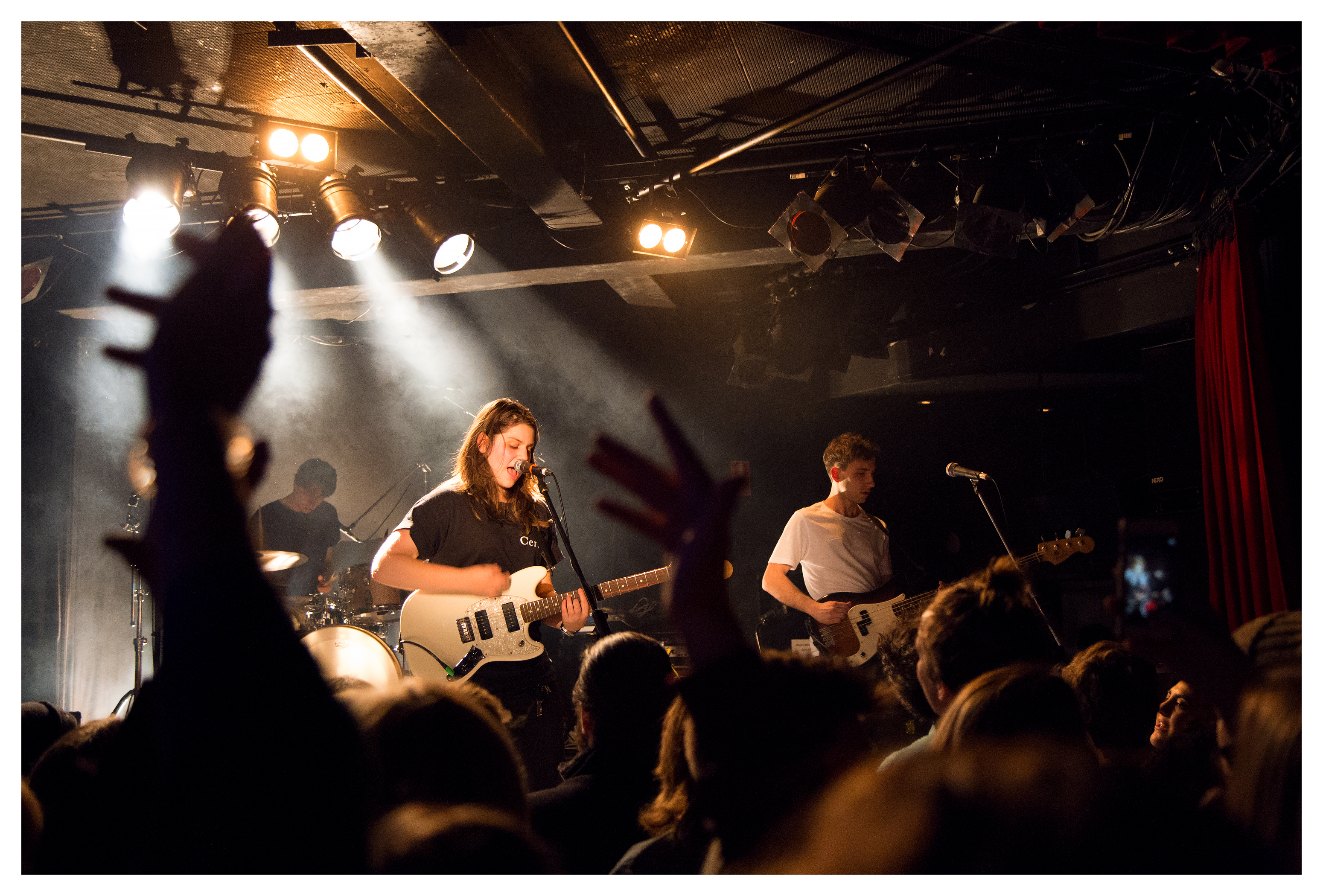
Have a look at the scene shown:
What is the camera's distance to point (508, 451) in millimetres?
3203

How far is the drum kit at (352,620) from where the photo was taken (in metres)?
3.32

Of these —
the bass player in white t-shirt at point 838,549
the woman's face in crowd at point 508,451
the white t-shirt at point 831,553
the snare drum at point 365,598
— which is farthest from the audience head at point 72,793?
the snare drum at point 365,598

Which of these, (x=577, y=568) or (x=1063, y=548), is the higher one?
(x=577, y=568)

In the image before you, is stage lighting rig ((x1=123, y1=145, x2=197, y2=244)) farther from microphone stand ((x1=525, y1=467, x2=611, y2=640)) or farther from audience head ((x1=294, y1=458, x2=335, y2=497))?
audience head ((x1=294, y1=458, x2=335, y2=497))

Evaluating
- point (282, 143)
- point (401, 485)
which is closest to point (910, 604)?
point (282, 143)

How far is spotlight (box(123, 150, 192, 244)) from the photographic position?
3.41m

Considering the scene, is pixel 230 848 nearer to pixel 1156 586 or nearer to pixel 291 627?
pixel 291 627

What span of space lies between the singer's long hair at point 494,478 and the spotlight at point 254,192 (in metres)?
1.38

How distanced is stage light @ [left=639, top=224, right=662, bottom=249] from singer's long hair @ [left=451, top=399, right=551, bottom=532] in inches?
54.0

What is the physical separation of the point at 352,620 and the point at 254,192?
294 centimetres

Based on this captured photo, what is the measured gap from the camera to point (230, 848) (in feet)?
2.93

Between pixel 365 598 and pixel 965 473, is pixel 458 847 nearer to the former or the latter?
pixel 965 473

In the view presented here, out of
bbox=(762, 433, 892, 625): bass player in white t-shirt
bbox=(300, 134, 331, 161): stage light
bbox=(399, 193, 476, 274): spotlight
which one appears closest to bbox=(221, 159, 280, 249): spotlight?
bbox=(300, 134, 331, 161): stage light
